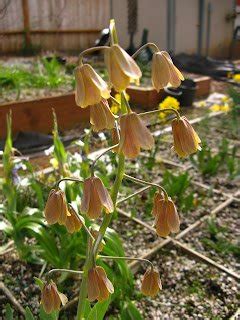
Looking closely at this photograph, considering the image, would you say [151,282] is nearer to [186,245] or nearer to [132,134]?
[132,134]

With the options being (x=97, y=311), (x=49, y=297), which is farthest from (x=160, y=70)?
(x=97, y=311)

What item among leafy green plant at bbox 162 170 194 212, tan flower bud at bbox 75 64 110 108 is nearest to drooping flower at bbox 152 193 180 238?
tan flower bud at bbox 75 64 110 108

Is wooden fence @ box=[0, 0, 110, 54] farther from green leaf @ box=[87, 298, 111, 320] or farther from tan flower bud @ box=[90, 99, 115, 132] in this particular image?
tan flower bud @ box=[90, 99, 115, 132]

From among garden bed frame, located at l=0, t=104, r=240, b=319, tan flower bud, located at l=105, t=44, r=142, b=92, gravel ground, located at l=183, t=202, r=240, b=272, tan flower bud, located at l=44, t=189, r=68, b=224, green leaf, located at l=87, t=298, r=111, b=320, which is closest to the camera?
tan flower bud, located at l=105, t=44, r=142, b=92

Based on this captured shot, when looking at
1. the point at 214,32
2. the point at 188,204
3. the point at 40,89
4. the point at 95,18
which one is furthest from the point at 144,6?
the point at 188,204

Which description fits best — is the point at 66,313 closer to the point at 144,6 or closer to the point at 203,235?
the point at 203,235

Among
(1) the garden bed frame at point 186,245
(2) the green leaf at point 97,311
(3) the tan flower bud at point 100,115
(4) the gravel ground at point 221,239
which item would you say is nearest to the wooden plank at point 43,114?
(1) the garden bed frame at point 186,245
